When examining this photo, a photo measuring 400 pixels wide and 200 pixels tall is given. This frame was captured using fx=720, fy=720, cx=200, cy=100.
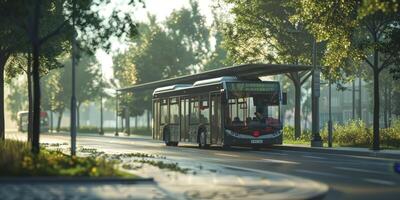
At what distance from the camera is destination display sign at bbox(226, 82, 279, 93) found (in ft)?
103

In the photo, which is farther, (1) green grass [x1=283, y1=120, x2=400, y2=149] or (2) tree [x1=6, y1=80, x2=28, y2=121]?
(2) tree [x1=6, y1=80, x2=28, y2=121]

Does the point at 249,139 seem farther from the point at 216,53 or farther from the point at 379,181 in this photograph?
the point at 216,53

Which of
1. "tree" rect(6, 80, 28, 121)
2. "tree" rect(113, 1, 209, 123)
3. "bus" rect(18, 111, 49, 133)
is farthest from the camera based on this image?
"tree" rect(6, 80, 28, 121)

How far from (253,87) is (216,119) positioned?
2197 millimetres

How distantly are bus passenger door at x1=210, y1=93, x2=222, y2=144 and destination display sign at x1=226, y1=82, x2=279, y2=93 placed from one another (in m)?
0.78

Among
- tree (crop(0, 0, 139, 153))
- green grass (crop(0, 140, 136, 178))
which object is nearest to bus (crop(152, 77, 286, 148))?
tree (crop(0, 0, 139, 153))

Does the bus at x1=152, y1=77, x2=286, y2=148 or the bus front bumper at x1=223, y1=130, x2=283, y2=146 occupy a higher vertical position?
the bus at x1=152, y1=77, x2=286, y2=148

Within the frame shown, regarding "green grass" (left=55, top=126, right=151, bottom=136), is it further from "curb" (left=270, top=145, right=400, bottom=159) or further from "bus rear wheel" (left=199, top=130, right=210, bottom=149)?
"curb" (left=270, top=145, right=400, bottom=159)

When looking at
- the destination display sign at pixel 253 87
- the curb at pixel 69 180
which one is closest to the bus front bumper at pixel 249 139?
the destination display sign at pixel 253 87

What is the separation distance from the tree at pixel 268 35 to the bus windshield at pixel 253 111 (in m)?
11.3

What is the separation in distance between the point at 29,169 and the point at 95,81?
83.6 m

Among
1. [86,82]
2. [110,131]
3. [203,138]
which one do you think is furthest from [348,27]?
[110,131]

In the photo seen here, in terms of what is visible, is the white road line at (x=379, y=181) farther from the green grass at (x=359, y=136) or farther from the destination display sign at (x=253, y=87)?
the green grass at (x=359, y=136)

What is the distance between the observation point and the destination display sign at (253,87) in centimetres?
3147
